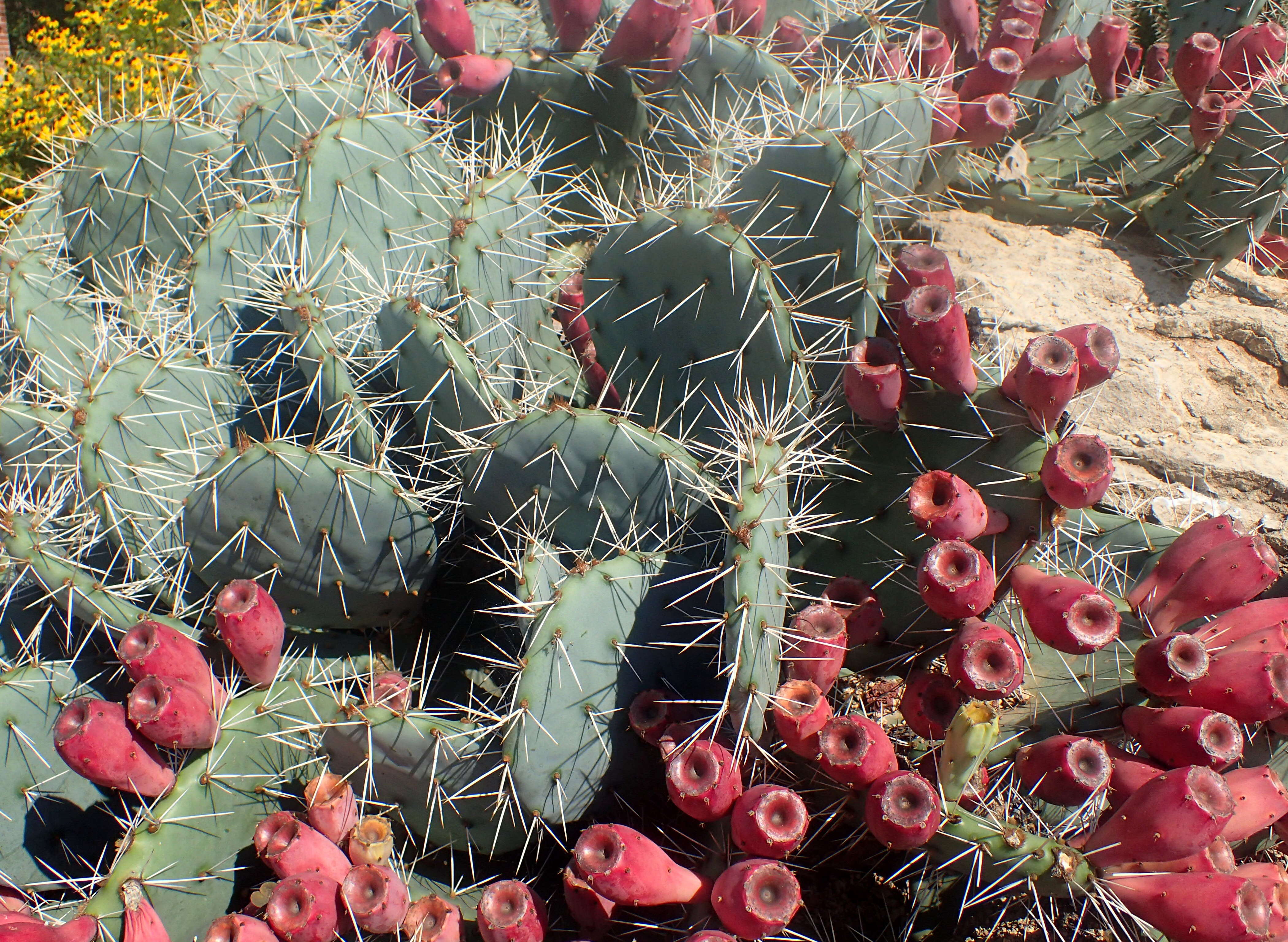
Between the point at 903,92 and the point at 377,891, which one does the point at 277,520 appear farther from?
the point at 903,92

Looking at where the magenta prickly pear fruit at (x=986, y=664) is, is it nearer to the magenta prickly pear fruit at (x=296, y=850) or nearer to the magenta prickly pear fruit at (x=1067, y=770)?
the magenta prickly pear fruit at (x=1067, y=770)

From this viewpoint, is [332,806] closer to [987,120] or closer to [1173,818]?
[1173,818]

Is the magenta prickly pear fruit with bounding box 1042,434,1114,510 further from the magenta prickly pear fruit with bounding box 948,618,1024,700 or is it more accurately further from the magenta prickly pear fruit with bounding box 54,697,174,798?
the magenta prickly pear fruit with bounding box 54,697,174,798

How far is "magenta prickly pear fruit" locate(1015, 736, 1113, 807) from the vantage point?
1.44 meters

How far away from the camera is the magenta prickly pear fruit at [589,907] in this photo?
1.60 m

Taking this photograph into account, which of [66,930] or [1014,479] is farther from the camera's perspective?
[1014,479]

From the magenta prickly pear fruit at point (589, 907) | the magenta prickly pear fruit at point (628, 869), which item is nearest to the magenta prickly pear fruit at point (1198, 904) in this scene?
the magenta prickly pear fruit at point (628, 869)

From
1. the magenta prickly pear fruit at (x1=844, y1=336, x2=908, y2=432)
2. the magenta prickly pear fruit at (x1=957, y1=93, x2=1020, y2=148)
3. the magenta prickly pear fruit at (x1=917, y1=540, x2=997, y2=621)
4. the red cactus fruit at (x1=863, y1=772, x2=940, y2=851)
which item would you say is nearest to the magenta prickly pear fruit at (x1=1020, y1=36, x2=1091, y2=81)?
the magenta prickly pear fruit at (x1=957, y1=93, x2=1020, y2=148)

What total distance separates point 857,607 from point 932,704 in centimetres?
23

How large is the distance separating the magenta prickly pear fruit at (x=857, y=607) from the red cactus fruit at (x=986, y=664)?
25 cm

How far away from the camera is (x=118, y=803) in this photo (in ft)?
6.52

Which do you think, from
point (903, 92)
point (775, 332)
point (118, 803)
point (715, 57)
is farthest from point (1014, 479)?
point (118, 803)

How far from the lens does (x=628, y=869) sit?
4.74 ft

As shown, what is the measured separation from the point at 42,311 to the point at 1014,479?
286cm
